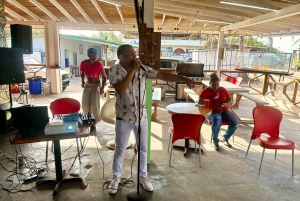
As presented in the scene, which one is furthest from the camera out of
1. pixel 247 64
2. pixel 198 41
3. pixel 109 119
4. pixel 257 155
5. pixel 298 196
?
pixel 198 41

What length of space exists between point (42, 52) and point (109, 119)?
43.0 ft

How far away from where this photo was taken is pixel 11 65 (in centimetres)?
395

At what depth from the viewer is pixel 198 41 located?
15.5 metres

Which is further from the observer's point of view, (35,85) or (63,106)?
(35,85)

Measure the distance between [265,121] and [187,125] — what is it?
45.4 inches

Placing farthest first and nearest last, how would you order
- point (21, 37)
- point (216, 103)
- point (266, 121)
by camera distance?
point (21, 37)
point (216, 103)
point (266, 121)

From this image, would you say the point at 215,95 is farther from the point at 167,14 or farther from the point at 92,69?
the point at 167,14

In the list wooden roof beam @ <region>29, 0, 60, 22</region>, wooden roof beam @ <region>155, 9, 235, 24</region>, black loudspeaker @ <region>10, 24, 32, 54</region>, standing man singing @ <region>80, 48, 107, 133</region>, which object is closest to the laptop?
standing man singing @ <region>80, 48, 107, 133</region>

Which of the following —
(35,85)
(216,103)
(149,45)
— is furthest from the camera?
(35,85)

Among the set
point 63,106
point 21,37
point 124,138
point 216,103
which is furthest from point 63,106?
point 216,103

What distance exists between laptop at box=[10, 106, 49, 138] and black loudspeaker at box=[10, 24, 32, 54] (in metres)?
2.94

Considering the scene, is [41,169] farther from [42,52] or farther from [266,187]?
[42,52]

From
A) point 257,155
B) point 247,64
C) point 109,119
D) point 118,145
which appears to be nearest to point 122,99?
point 118,145

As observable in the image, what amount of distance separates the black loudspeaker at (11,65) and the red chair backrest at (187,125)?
2.97 metres
